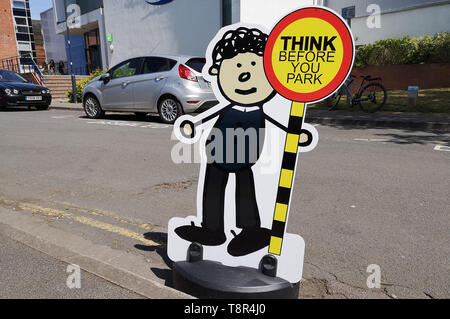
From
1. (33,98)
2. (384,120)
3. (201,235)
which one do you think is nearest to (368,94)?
(384,120)

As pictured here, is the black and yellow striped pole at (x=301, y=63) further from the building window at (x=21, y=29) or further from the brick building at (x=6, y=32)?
the building window at (x=21, y=29)

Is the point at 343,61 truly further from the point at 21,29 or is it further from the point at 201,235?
the point at 21,29

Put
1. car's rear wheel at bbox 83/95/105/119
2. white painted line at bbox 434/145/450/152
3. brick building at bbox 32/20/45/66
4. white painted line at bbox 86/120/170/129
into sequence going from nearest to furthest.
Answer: white painted line at bbox 434/145/450/152, white painted line at bbox 86/120/170/129, car's rear wheel at bbox 83/95/105/119, brick building at bbox 32/20/45/66

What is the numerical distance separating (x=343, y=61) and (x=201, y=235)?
135cm

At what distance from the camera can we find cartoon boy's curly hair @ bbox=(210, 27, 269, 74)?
2193 millimetres

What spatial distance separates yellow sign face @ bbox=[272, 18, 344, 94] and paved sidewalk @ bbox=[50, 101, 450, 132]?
7.74 meters

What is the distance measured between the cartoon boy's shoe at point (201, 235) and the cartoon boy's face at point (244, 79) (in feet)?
2.77

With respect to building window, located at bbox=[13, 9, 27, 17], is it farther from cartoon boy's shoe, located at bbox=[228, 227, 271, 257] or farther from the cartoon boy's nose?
cartoon boy's shoe, located at bbox=[228, 227, 271, 257]

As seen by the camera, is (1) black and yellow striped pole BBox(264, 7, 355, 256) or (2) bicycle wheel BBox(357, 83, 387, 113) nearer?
(1) black and yellow striped pole BBox(264, 7, 355, 256)

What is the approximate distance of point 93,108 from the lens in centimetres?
1140

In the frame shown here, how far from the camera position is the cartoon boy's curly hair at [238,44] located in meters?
2.19

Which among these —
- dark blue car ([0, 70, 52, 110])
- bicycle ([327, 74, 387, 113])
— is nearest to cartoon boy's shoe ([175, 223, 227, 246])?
bicycle ([327, 74, 387, 113])

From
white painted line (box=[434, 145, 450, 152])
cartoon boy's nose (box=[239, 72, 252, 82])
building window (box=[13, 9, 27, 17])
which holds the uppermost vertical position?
building window (box=[13, 9, 27, 17])
